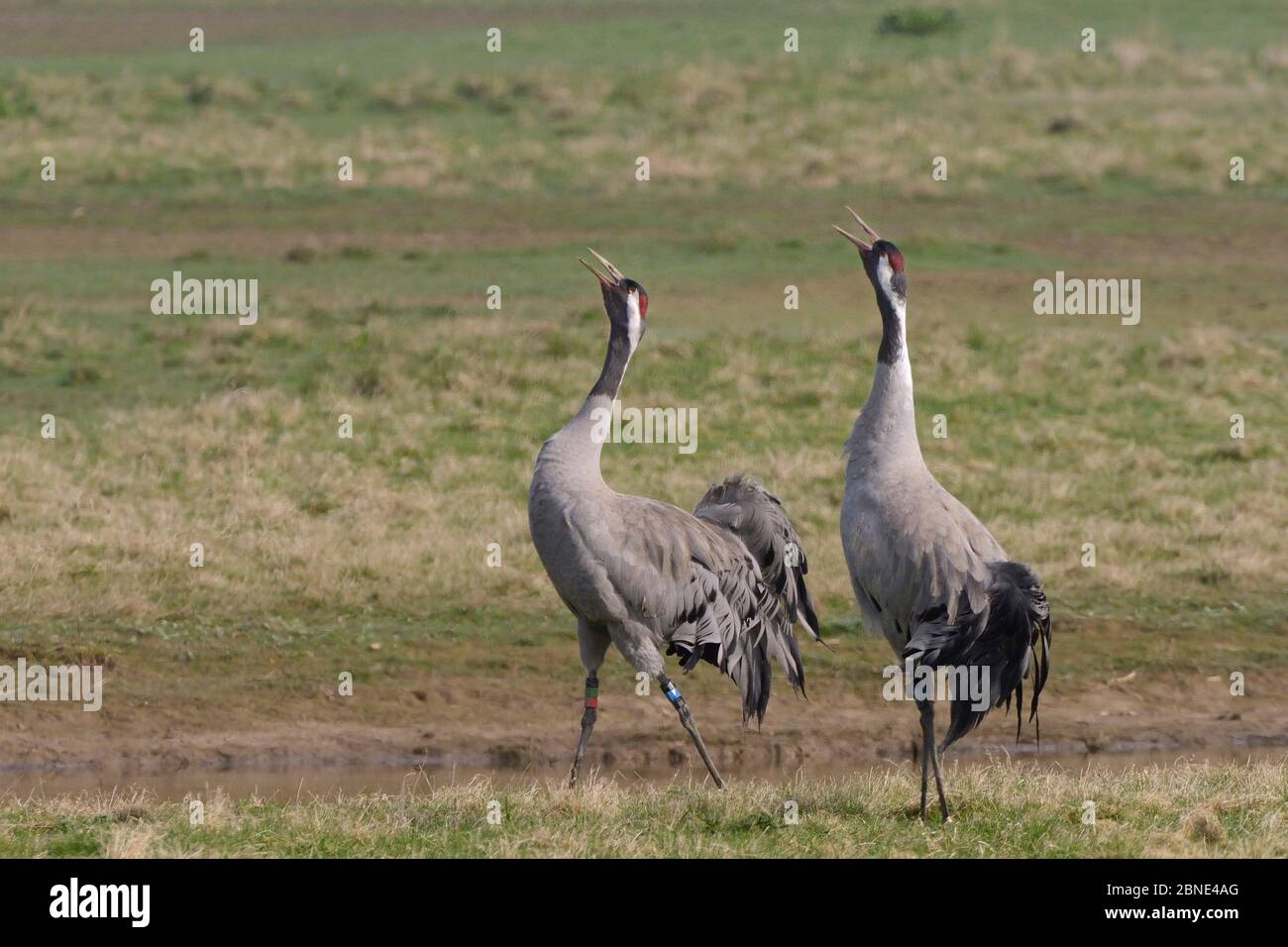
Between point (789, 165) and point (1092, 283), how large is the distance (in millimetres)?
7058

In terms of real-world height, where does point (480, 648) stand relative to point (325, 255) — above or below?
below

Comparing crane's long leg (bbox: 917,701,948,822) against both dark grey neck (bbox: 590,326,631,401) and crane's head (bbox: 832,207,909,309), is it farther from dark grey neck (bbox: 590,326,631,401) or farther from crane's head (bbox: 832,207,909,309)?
dark grey neck (bbox: 590,326,631,401)

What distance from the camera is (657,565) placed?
28.9 ft

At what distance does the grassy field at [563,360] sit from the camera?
12.1 m

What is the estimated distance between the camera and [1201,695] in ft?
40.4

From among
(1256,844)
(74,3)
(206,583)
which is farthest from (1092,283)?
(74,3)

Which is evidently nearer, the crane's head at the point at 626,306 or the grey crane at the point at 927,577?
the grey crane at the point at 927,577

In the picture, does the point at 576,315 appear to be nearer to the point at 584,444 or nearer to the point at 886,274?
the point at 584,444

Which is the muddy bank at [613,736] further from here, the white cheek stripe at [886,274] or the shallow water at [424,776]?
the white cheek stripe at [886,274]

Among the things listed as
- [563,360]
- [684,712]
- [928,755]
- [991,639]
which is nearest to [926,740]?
[928,755]

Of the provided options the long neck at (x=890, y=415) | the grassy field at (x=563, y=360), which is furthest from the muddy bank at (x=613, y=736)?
the long neck at (x=890, y=415)

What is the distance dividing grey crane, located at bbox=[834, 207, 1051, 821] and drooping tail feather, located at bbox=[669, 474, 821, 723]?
3.26 feet

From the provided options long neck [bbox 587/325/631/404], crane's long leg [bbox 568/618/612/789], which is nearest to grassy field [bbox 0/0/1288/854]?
crane's long leg [bbox 568/618/612/789]

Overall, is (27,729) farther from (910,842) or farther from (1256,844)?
(1256,844)
